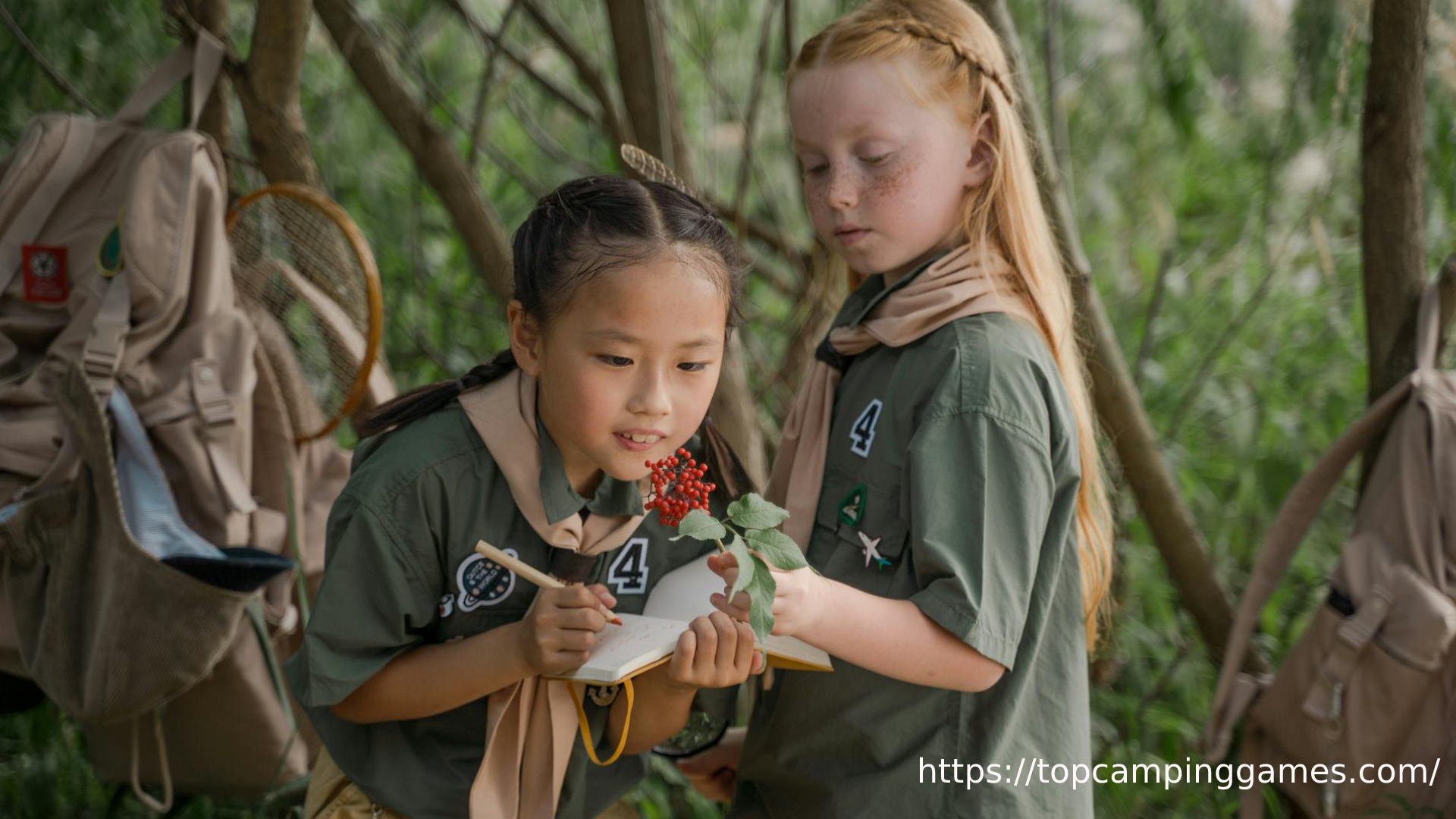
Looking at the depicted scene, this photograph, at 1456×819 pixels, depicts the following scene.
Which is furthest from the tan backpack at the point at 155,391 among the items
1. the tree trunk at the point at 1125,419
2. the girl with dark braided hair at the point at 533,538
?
the tree trunk at the point at 1125,419

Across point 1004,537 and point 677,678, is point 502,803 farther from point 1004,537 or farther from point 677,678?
point 1004,537

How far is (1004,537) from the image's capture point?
1549 millimetres

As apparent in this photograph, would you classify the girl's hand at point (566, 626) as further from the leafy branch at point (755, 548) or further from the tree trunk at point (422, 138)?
the tree trunk at point (422, 138)

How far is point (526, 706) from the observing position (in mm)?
1588

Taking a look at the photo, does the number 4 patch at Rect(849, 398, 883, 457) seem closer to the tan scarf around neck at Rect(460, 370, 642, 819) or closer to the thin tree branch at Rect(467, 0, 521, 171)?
the tan scarf around neck at Rect(460, 370, 642, 819)

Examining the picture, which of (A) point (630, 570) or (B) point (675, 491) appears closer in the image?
(B) point (675, 491)

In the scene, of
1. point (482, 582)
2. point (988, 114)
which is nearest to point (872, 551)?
point (482, 582)

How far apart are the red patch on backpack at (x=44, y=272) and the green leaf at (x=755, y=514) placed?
1.50 m

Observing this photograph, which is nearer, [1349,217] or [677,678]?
[677,678]

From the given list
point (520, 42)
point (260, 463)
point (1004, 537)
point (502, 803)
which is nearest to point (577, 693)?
point (502, 803)

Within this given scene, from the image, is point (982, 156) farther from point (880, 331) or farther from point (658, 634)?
point (658, 634)

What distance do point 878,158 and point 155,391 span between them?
4.26ft

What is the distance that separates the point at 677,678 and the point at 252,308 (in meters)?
1.47

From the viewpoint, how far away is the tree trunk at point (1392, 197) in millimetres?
2373
